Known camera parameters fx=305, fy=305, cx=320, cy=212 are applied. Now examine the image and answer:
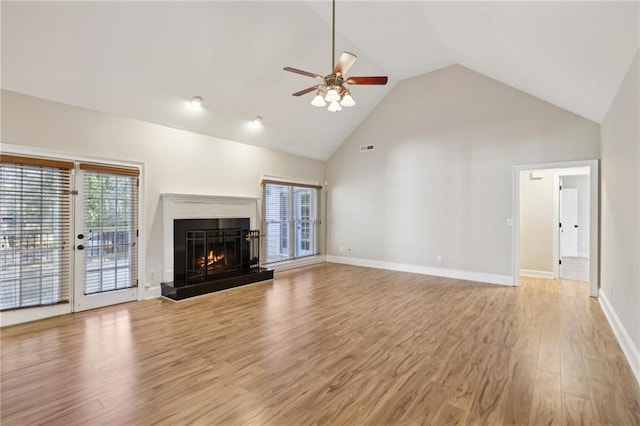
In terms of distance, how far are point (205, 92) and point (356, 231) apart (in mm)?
4826

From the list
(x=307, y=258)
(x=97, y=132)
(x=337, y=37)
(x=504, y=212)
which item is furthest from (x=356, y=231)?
(x=97, y=132)

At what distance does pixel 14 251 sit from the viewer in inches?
145

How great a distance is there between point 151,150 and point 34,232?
1.91 meters

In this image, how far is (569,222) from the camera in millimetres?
8992

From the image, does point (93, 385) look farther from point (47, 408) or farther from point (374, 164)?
point (374, 164)

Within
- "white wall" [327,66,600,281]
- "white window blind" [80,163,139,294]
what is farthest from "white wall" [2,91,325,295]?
"white wall" [327,66,600,281]

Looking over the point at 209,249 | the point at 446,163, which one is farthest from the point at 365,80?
the point at 209,249

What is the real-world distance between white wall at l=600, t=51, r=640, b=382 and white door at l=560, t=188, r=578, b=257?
552cm

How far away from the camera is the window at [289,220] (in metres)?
7.02

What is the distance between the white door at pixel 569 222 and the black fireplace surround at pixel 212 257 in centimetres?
874

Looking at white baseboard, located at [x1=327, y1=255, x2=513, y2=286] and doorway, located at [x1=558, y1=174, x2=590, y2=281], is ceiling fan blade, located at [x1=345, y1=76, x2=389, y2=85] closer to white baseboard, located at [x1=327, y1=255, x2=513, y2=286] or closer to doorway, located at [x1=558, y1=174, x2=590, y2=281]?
white baseboard, located at [x1=327, y1=255, x2=513, y2=286]

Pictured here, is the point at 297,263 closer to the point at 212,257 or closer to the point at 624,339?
the point at 212,257

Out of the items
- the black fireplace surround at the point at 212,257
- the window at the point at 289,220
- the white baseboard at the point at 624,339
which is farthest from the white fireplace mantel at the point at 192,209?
the white baseboard at the point at 624,339

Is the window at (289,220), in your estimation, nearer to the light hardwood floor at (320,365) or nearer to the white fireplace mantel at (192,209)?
the white fireplace mantel at (192,209)
